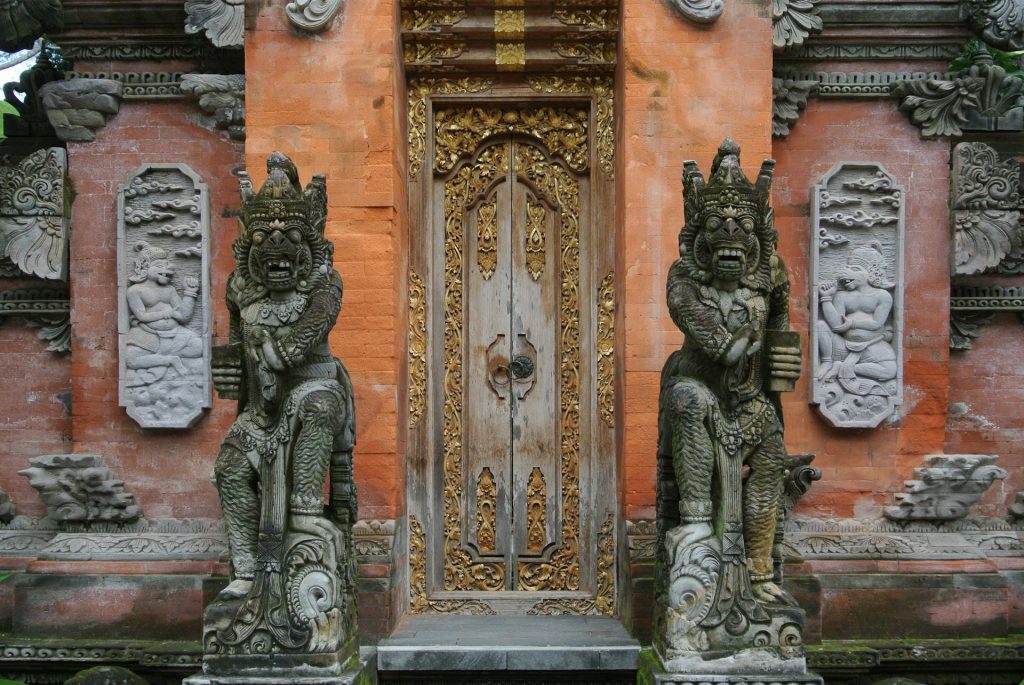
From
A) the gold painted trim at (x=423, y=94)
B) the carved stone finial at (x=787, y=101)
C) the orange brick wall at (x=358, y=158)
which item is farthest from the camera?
the gold painted trim at (x=423, y=94)

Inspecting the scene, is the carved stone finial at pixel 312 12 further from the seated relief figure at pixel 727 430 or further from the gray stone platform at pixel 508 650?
the gray stone platform at pixel 508 650

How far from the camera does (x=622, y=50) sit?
316 inches

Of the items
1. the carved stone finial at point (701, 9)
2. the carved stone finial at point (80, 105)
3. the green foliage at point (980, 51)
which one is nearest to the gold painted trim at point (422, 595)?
the carved stone finial at point (80, 105)

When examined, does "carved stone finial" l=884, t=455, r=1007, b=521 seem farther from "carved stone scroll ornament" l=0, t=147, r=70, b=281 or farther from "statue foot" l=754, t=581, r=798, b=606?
"carved stone scroll ornament" l=0, t=147, r=70, b=281

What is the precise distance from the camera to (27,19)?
335 inches

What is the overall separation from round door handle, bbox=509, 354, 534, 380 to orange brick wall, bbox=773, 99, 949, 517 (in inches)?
72.1

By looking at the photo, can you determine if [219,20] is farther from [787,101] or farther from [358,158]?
[787,101]

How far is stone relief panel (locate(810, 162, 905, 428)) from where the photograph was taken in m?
8.20

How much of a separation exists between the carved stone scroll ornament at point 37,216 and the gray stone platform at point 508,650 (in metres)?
3.70

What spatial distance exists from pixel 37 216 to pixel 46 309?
72 cm

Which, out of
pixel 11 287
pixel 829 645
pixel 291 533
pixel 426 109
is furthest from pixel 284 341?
pixel 829 645

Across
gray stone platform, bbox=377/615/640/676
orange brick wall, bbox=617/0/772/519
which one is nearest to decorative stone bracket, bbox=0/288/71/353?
gray stone platform, bbox=377/615/640/676

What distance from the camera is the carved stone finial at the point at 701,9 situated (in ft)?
25.8

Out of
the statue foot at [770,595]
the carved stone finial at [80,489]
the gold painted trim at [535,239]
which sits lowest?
the statue foot at [770,595]
